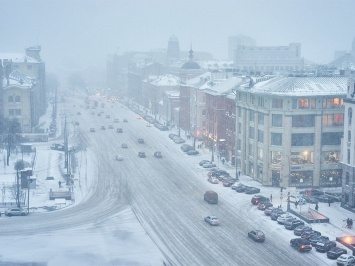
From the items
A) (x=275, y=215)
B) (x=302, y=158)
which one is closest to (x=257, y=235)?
(x=275, y=215)

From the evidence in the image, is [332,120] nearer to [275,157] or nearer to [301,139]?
[301,139]

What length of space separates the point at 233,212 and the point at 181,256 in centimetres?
1581

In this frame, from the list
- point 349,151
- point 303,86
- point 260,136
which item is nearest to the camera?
point 349,151

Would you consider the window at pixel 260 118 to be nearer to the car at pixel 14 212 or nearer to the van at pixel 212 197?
the van at pixel 212 197

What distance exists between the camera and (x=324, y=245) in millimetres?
50094

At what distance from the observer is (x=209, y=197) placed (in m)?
67.2

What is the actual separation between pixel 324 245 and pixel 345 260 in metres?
3.65

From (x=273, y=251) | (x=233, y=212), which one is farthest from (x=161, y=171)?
(x=273, y=251)

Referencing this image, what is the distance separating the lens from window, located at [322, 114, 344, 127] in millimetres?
76062

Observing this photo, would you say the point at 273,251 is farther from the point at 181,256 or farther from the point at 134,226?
the point at 134,226

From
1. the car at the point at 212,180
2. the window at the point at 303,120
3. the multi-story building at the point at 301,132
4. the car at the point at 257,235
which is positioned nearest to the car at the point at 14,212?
the car at the point at 257,235

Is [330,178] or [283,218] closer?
[283,218]

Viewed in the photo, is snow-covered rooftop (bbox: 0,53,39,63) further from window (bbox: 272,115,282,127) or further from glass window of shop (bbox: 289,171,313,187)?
glass window of shop (bbox: 289,171,313,187)

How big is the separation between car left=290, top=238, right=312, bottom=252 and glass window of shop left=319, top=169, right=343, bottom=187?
26.7 meters
